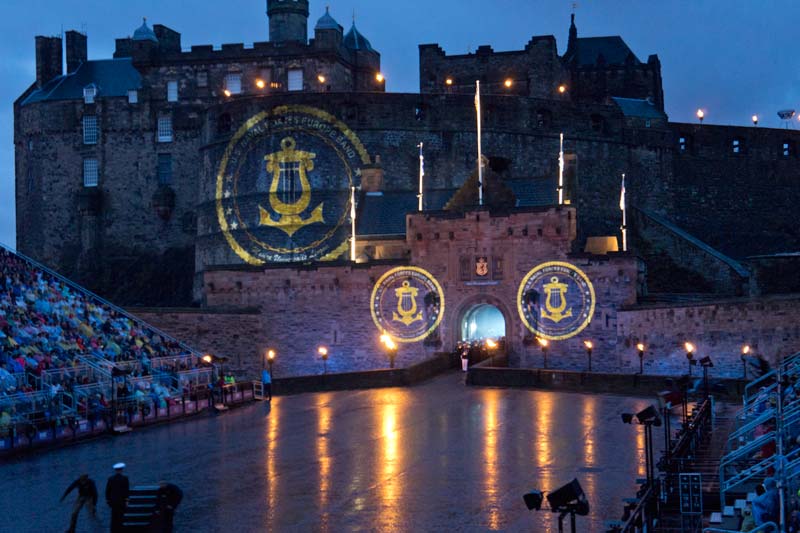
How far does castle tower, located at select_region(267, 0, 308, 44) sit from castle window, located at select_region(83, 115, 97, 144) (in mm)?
11325

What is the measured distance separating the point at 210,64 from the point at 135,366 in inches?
1326

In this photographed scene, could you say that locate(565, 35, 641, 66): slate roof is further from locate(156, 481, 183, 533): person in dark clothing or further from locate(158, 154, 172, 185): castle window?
locate(156, 481, 183, 533): person in dark clothing

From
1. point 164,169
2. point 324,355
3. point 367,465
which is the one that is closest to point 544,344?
point 324,355

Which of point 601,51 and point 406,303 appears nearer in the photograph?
point 406,303

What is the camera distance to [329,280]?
45.3 meters

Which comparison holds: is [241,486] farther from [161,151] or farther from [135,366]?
[161,151]

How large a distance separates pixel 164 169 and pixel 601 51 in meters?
29.0

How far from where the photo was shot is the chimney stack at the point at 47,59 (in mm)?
69625

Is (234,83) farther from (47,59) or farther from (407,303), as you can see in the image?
(407,303)

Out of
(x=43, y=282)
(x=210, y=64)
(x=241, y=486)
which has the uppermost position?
(x=210, y=64)

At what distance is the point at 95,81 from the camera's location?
68.2 meters

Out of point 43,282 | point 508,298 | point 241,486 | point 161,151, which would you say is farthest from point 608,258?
point 161,151

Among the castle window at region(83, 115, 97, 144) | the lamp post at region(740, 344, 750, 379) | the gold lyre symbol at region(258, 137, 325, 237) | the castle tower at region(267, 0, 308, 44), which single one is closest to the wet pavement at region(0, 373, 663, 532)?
the lamp post at region(740, 344, 750, 379)

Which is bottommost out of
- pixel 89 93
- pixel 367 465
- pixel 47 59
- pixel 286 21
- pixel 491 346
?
pixel 367 465
